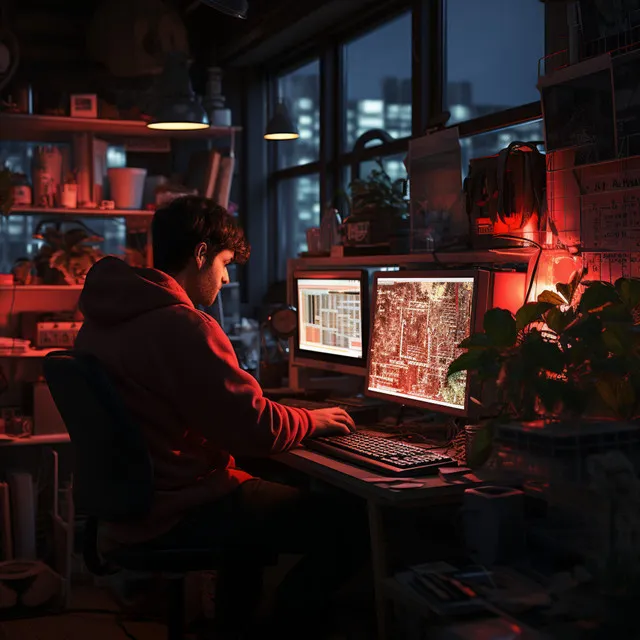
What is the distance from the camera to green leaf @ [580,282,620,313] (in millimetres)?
1684

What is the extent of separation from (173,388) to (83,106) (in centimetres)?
221

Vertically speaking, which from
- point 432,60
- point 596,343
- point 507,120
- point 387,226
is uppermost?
point 432,60

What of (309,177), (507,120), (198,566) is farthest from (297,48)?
(198,566)

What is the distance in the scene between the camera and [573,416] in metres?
1.58

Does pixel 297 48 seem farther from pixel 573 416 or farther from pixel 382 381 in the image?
pixel 573 416

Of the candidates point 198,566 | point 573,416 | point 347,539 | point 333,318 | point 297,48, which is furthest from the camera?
point 297,48

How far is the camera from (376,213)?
3.10 metres

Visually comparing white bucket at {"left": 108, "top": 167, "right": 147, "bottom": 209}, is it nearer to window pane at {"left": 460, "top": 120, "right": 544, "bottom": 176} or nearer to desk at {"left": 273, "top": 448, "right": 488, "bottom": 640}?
window pane at {"left": 460, "top": 120, "right": 544, "bottom": 176}

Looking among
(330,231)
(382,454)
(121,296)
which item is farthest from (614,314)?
(330,231)

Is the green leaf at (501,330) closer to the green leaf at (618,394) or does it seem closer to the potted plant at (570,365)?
the potted plant at (570,365)

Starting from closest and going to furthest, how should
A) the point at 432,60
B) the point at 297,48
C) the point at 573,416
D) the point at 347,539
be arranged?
the point at 573,416
the point at 347,539
the point at 432,60
the point at 297,48

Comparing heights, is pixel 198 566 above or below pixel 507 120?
below

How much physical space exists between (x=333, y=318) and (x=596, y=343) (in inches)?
60.6

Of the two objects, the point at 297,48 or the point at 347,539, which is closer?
the point at 347,539
